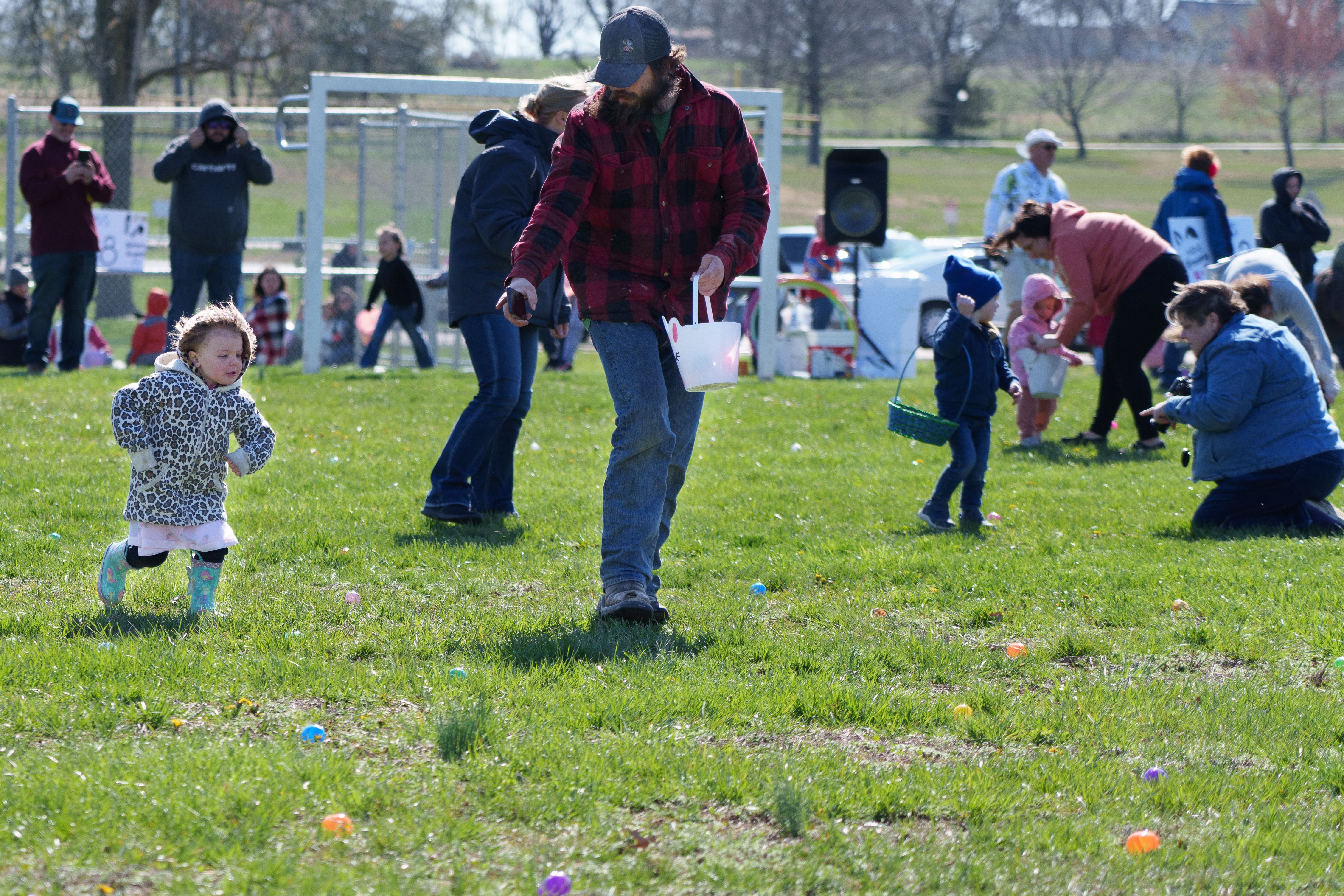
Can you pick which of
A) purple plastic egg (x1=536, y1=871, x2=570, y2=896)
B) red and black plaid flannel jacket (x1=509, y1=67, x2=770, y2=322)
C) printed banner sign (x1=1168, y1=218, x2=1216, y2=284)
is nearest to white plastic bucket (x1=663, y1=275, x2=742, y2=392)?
red and black plaid flannel jacket (x1=509, y1=67, x2=770, y2=322)

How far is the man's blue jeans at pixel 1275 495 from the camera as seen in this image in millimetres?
6195

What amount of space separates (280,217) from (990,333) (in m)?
24.5

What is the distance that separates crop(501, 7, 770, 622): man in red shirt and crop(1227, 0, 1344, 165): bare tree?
4559 cm

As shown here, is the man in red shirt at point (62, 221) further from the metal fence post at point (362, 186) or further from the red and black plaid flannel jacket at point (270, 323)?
the metal fence post at point (362, 186)

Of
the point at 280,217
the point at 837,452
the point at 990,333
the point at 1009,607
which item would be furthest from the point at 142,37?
the point at 1009,607

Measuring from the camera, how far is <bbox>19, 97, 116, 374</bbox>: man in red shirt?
11055 millimetres

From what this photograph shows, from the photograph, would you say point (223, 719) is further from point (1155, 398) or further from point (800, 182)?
point (800, 182)

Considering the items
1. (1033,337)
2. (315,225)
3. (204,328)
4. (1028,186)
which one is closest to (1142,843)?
(204,328)

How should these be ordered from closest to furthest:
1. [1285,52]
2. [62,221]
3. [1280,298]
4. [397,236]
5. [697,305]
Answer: [697,305], [1280,298], [62,221], [397,236], [1285,52]

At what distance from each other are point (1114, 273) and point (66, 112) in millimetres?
8047

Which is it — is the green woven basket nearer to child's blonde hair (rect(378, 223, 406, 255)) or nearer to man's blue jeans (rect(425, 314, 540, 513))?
man's blue jeans (rect(425, 314, 540, 513))

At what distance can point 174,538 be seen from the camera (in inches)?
174

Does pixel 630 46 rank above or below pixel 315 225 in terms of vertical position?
above

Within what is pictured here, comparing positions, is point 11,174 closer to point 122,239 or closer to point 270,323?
point 122,239
